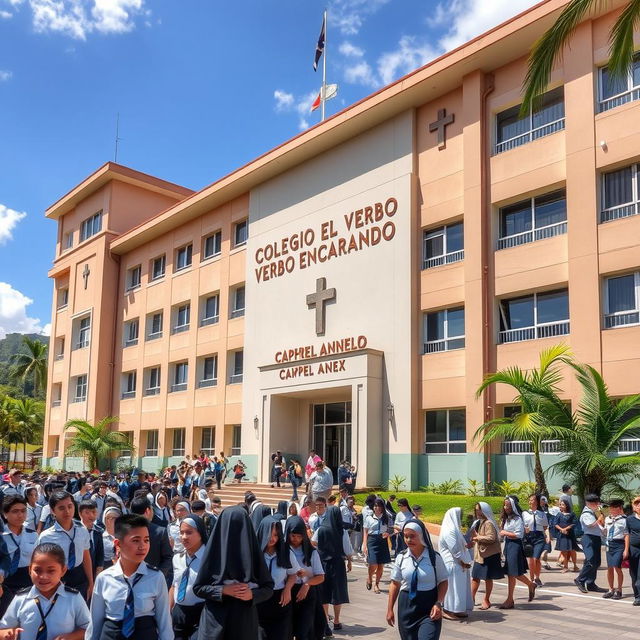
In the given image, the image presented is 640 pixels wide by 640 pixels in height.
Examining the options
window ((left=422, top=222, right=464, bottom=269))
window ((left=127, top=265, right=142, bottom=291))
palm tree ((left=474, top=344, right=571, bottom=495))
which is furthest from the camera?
window ((left=127, top=265, right=142, bottom=291))

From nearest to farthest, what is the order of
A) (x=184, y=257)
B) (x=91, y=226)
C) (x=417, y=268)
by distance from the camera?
(x=417, y=268) < (x=184, y=257) < (x=91, y=226)

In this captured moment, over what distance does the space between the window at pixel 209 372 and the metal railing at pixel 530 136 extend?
17.6m

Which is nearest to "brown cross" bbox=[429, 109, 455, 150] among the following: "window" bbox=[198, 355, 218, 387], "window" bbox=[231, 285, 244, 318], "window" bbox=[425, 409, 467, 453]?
"window" bbox=[425, 409, 467, 453]

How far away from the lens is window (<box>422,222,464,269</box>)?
25.0 meters

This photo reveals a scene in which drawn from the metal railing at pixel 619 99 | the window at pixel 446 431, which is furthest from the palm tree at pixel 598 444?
the metal railing at pixel 619 99

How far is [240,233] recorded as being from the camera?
116 ft

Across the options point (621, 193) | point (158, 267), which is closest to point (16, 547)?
point (621, 193)

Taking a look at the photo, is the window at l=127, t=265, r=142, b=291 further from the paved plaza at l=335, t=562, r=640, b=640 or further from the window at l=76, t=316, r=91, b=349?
the paved plaza at l=335, t=562, r=640, b=640

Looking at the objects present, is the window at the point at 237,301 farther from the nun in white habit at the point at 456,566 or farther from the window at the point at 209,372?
the nun in white habit at the point at 456,566

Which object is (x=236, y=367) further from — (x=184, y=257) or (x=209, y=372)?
(x=184, y=257)

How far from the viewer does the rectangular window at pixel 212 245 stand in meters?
36.8

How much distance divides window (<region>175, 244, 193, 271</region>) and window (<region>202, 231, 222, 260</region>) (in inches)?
45.7

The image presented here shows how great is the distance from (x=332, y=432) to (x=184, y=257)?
47.5ft

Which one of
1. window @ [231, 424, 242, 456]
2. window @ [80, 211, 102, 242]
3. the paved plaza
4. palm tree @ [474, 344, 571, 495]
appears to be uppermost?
window @ [80, 211, 102, 242]
